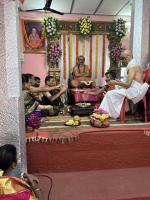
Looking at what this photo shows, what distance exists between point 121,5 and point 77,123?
4.50 m

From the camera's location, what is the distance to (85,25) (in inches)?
260

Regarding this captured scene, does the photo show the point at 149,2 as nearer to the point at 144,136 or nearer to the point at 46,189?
the point at 144,136

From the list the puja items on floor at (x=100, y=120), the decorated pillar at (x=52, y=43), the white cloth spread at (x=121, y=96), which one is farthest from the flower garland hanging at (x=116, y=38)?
the puja items on floor at (x=100, y=120)

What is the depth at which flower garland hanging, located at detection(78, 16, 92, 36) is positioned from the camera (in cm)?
654

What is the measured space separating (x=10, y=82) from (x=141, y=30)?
2452 millimetres

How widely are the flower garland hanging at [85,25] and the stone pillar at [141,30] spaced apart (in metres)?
2.89

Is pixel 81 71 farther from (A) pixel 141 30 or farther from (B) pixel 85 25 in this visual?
(A) pixel 141 30

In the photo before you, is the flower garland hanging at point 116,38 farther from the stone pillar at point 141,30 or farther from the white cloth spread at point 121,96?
the white cloth spread at point 121,96

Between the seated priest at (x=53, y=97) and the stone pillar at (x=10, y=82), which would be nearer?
the stone pillar at (x=10, y=82)

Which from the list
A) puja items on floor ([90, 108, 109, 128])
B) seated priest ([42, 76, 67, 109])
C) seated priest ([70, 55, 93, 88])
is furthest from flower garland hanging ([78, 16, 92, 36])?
puja items on floor ([90, 108, 109, 128])

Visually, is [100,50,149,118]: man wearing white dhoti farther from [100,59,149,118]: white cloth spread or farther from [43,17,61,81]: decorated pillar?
[43,17,61,81]: decorated pillar

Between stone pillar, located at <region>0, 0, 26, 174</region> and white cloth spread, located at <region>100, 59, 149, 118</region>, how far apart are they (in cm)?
146

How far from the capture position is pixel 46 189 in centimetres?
220

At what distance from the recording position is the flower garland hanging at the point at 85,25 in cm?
654
